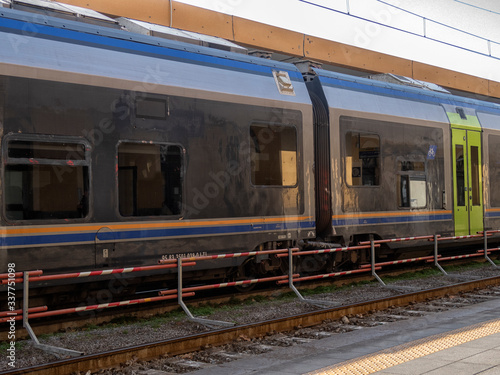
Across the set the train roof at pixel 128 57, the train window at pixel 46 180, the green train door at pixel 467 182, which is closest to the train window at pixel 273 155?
the train roof at pixel 128 57

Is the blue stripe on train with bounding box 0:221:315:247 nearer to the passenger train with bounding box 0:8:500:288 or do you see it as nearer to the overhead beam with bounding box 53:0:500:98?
the passenger train with bounding box 0:8:500:288

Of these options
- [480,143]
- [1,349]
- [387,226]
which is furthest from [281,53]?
[1,349]

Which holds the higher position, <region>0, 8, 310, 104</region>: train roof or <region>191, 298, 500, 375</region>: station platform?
<region>0, 8, 310, 104</region>: train roof

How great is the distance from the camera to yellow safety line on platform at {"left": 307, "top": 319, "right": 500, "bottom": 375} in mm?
5707

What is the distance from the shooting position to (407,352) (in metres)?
6.29

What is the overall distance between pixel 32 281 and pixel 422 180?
8749 mm

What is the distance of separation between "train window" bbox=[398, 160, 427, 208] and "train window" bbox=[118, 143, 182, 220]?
559 cm

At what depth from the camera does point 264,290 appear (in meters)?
11.0

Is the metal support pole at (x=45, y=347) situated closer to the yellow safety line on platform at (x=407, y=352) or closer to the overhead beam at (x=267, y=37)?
the yellow safety line on platform at (x=407, y=352)

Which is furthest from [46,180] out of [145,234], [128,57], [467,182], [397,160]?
[467,182]

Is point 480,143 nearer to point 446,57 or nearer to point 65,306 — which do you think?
point 446,57

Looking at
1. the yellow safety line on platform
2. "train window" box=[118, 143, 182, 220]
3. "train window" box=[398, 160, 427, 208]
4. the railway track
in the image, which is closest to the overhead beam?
"train window" box=[398, 160, 427, 208]

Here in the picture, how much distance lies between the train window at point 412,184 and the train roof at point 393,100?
3.44 ft

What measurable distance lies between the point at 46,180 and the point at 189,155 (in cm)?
228
